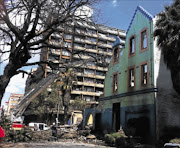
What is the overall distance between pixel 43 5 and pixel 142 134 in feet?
48.3

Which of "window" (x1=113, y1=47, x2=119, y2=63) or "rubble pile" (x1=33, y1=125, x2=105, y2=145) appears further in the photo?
"window" (x1=113, y1=47, x2=119, y2=63)

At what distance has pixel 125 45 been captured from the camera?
2527cm

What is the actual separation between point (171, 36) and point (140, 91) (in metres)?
5.91

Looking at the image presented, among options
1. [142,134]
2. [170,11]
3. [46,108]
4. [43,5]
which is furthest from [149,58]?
[46,108]

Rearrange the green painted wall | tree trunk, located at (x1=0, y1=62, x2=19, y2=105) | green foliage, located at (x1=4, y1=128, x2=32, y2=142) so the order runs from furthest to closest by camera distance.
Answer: the green painted wall < green foliage, located at (x1=4, y1=128, x2=32, y2=142) < tree trunk, located at (x1=0, y1=62, x2=19, y2=105)

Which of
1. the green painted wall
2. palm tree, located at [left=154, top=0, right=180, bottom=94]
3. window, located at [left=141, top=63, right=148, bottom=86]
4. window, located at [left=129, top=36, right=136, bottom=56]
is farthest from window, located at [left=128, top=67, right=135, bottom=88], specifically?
palm tree, located at [left=154, top=0, right=180, bottom=94]

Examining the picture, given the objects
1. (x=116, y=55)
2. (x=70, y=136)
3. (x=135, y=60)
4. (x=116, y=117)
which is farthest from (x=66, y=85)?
(x=135, y=60)

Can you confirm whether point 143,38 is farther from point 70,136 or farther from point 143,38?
point 70,136

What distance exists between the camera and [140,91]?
20766 millimetres

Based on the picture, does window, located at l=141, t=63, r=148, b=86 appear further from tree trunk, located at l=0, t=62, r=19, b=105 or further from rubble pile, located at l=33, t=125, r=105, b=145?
tree trunk, located at l=0, t=62, r=19, b=105

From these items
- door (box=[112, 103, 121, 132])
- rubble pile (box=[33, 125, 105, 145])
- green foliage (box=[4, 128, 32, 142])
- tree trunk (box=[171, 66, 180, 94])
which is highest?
tree trunk (box=[171, 66, 180, 94])

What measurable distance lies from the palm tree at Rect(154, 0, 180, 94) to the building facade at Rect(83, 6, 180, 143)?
0.98m

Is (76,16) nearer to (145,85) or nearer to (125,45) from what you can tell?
(145,85)

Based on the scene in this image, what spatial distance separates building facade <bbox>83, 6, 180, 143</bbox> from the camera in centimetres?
1914
